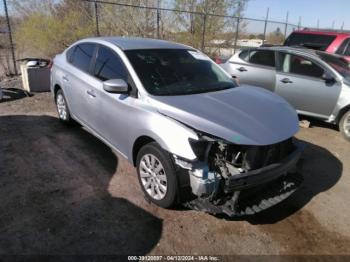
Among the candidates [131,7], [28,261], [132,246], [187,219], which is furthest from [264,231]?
[131,7]

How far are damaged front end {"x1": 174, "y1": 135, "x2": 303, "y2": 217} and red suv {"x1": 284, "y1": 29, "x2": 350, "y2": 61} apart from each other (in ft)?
22.0

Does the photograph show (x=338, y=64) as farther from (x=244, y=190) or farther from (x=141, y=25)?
(x=141, y=25)

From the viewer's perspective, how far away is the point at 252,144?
10.2ft

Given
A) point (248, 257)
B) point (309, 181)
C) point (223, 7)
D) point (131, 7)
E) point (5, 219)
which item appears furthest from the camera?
point (223, 7)

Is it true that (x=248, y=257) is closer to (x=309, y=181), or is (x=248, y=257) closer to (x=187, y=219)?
(x=187, y=219)

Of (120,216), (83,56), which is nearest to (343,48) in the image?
(83,56)

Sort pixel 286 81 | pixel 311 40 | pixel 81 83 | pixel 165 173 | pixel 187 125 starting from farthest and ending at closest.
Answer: pixel 311 40 < pixel 286 81 < pixel 81 83 < pixel 165 173 < pixel 187 125

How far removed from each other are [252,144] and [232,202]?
1.91 feet

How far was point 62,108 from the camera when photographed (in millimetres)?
5938

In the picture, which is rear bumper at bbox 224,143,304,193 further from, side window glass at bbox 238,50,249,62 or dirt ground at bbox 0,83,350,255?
side window glass at bbox 238,50,249,62

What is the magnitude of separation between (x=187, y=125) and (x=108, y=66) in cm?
173

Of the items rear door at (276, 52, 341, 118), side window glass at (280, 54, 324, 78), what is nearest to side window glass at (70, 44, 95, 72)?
rear door at (276, 52, 341, 118)

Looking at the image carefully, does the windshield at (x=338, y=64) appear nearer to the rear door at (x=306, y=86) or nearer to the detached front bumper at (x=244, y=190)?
the rear door at (x=306, y=86)

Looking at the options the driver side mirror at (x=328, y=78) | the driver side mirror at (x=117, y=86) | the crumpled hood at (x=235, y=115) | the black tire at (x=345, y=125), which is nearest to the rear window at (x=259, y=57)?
the driver side mirror at (x=328, y=78)
